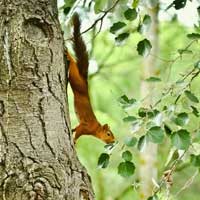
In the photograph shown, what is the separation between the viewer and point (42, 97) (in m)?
1.07

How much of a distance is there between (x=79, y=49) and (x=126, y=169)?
33 centimetres

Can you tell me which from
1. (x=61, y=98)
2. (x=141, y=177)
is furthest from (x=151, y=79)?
(x=141, y=177)

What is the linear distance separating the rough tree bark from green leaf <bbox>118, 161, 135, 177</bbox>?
16 centimetres

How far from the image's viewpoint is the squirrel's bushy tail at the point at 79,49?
1339 mm

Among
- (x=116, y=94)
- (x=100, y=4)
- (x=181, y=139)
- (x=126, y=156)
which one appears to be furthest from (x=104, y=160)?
(x=116, y=94)

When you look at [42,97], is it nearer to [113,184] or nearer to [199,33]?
[199,33]

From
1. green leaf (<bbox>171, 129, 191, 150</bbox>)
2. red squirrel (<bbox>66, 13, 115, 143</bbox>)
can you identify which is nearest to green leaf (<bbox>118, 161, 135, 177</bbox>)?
green leaf (<bbox>171, 129, 191, 150</bbox>)

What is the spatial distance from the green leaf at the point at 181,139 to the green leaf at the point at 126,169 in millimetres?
111

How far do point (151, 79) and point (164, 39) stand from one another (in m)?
2.78

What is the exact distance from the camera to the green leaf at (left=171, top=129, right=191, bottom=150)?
1.14 m

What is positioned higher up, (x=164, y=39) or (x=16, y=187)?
(x=164, y=39)

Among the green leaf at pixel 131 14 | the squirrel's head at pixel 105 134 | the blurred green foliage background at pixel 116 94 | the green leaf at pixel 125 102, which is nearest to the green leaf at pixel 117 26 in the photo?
the green leaf at pixel 131 14

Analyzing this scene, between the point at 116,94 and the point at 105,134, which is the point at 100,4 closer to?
the point at 105,134

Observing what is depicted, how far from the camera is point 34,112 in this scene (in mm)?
1052
